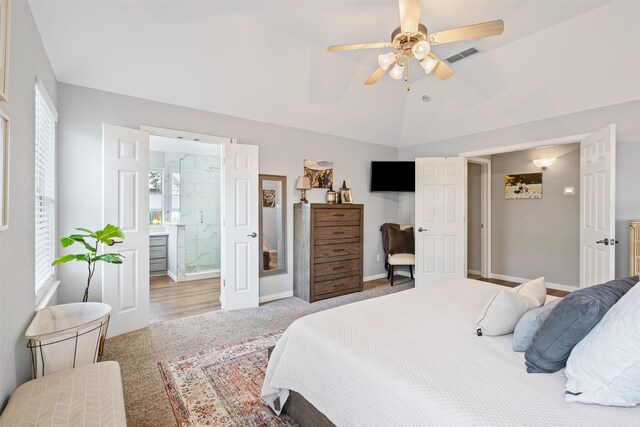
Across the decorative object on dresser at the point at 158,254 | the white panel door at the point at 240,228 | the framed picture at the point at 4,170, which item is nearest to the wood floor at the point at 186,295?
the decorative object on dresser at the point at 158,254

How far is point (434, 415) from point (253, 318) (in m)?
2.80

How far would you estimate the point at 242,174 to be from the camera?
386cm

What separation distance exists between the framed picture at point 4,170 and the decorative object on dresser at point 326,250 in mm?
2985

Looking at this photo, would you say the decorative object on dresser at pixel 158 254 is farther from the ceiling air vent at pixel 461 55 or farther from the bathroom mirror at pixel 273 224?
the ceiling air vent at pixel 461 55

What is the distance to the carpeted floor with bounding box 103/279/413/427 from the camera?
1923mm

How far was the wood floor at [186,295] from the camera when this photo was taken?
3.75 meters

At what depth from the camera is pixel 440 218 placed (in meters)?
4.88

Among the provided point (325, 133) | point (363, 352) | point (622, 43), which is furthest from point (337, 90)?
point (363, 352)

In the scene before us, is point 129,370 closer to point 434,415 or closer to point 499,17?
point 434,415

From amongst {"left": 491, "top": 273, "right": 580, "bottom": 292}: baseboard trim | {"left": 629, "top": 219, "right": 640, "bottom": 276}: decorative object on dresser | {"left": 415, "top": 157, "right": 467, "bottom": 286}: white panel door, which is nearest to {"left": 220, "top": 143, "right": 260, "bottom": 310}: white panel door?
{"left": 415, "top": 157, "right": 467, "bottom": 286}: white panel door

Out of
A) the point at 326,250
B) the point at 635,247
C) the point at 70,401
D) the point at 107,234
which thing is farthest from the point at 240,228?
the point at 635,247

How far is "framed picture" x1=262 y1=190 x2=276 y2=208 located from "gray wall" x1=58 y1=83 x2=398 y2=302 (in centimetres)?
22

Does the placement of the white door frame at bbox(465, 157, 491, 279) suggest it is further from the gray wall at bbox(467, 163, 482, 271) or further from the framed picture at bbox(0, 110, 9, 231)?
the framed picture at bbox(0, 110, 9, 231)

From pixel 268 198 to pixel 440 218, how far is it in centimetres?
274
